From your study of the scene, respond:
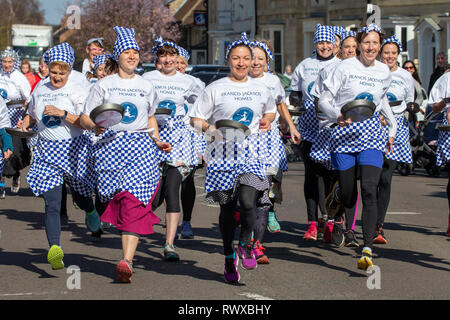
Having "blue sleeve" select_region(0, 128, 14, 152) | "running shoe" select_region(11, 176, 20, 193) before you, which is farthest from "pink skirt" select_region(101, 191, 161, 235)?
"running shoe" select_region(11, 176, 20, 193)

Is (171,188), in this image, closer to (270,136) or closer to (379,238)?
(270,136)

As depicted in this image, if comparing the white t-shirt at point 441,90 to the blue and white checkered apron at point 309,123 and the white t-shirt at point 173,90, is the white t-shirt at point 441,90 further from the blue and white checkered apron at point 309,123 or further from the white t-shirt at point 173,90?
the white t-shirt at point 173,90

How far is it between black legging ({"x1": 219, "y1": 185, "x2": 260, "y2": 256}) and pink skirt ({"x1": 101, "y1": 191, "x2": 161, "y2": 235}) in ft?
1.94

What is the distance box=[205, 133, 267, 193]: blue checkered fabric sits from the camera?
794 cm

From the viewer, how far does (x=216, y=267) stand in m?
8.69

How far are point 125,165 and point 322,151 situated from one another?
9.37 ft

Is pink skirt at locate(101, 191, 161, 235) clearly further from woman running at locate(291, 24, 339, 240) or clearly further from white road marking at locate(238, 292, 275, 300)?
woman running at locate(291, 24, 339, 240)

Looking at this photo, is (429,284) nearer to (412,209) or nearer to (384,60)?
(384,60)

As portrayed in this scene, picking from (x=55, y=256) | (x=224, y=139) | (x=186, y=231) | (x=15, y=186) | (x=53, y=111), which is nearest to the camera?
(x=224, y=139)

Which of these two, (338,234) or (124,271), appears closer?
(124,271)

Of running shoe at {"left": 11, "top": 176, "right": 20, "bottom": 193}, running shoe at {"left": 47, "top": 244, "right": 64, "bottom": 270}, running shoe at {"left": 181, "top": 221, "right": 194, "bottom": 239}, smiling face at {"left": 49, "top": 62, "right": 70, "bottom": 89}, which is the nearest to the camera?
running shoe at {"left": 47, "top": 244, "right": 64, "bottom": 270}

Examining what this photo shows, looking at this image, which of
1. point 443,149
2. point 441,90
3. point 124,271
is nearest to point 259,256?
point 124,271

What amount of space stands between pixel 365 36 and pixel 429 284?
2222mm

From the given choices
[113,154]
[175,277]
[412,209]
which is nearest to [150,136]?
[113,154]
